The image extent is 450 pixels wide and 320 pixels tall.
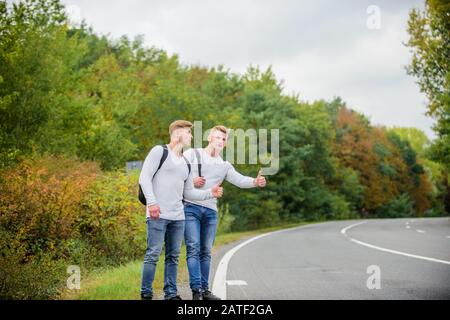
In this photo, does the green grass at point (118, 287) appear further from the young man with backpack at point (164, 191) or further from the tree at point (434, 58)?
the tree at point (434, 58)

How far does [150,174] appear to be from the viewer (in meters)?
5.83

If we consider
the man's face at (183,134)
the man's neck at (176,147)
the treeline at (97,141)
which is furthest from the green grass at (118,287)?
the man's face at (183,134)

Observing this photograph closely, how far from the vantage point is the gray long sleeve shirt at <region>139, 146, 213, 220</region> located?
19.1ft

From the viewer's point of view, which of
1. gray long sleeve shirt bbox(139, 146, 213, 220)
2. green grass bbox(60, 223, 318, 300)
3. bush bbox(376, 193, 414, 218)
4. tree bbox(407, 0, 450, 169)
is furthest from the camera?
bush bbox(376, 193, 414, 218)

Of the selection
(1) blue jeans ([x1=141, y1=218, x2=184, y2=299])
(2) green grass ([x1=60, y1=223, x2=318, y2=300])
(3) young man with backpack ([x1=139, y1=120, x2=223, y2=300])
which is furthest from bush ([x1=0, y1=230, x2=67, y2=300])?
(3) young man with backpack ([x1=139, y1=120, x2=223, y2=300])

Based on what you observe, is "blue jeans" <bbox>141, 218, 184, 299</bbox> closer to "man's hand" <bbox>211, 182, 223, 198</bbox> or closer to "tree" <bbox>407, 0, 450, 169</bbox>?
"man's hand" <bbox>211, 182, 223, 198</bbox>

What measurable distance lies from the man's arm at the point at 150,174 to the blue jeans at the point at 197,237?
834mm

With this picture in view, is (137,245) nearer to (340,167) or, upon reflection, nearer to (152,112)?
(152,112)

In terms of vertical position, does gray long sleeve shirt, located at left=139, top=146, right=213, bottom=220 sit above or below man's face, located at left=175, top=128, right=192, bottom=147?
below

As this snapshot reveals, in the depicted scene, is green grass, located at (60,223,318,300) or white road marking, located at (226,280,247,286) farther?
white road marking, located at (226,280,247,286)

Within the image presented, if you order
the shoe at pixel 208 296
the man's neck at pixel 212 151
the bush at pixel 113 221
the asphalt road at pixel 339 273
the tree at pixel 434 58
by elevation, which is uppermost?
the tree at pixel 434 58

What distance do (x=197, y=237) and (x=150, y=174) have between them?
1.12 metres

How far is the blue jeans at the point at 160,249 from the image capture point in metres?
5.95
